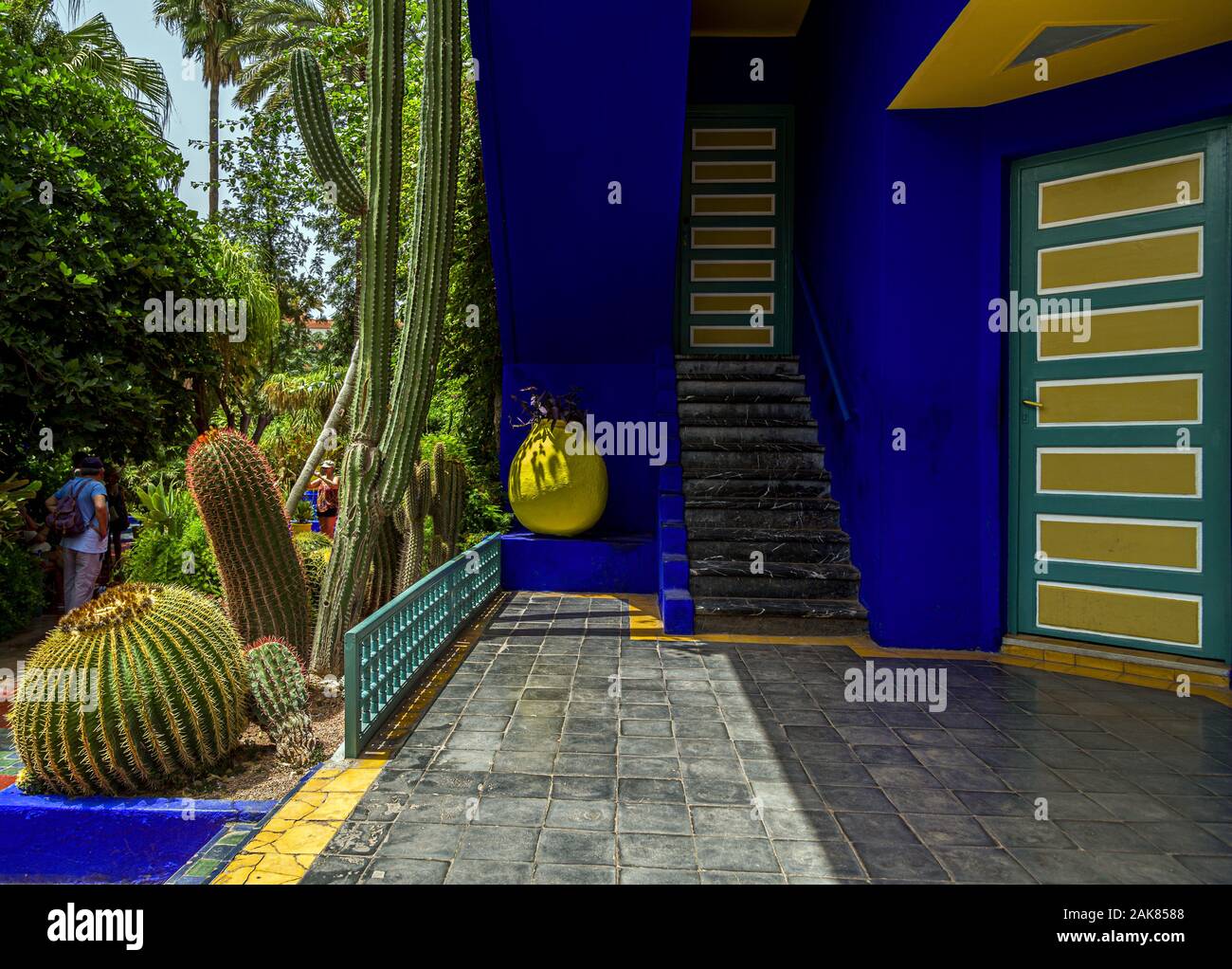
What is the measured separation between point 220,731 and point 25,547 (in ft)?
16.1

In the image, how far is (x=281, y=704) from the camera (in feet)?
12.9

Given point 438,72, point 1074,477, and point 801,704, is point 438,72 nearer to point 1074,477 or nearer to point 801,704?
point 801,704

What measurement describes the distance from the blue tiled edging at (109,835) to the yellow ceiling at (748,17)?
7.83 m

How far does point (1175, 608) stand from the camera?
4402mm

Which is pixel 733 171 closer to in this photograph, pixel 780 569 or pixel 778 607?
pixel 780 569

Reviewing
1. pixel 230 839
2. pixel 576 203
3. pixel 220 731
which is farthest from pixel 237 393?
pixel 230 839

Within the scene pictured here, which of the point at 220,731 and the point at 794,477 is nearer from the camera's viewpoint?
the point at 220,731

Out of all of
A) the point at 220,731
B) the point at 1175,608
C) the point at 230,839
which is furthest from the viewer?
the point at 1175,608

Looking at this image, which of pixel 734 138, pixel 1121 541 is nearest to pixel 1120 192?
pixel 1121 541

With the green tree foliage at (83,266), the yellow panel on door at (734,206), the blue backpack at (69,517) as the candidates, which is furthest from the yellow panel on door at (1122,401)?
the blue backpack at (69,517)

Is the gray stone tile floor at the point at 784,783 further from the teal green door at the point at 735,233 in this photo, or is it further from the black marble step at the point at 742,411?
the teal green door at the point at 735,233

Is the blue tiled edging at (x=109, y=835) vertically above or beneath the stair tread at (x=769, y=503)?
beneath

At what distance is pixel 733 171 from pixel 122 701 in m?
7.37

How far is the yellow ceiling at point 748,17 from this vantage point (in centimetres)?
740
